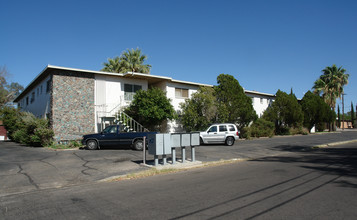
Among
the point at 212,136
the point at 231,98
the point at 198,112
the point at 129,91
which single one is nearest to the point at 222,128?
the point at 212,136

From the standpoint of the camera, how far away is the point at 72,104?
64.6 ft

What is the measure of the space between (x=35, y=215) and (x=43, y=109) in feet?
63.9

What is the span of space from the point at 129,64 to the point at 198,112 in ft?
43.1

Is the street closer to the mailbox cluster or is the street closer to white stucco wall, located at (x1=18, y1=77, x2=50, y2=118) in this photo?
the mailbox cluster

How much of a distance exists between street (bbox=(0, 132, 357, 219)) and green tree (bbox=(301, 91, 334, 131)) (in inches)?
1256

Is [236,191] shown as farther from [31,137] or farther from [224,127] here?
[31,137]

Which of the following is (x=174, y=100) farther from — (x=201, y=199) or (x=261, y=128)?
(x=201, y=199)

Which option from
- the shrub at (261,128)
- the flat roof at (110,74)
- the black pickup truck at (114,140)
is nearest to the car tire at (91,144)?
the black pickup truck at (114,140)

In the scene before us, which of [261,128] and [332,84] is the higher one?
[332,84]

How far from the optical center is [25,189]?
7168mm

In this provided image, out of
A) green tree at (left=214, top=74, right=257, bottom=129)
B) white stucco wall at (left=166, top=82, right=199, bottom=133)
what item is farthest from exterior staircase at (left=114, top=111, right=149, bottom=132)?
green tree at (left=214, top=74, right=257, bottom=129)

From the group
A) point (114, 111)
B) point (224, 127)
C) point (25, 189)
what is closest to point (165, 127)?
point (114, 111)

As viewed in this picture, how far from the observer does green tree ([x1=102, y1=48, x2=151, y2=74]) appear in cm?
3203

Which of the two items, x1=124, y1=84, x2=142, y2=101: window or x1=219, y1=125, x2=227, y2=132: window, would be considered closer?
x1=219, y1=125, x2=227, y2=132: window
